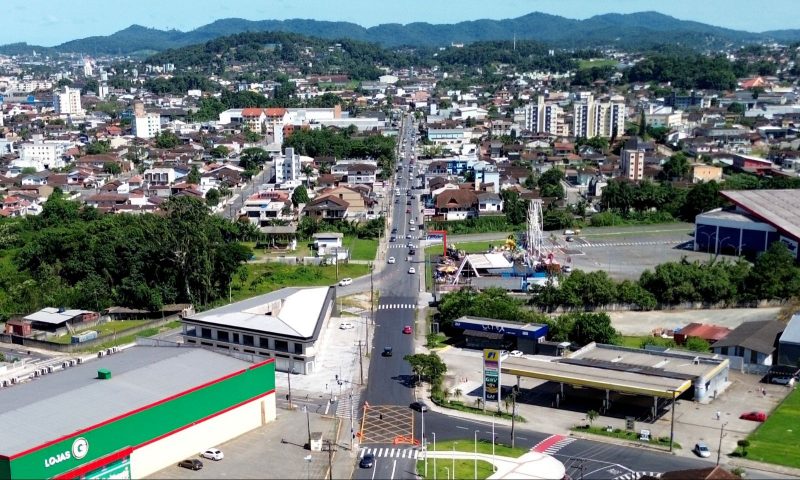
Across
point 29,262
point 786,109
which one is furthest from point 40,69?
point 29,262

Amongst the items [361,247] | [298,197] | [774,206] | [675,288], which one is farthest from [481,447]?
[298,197]

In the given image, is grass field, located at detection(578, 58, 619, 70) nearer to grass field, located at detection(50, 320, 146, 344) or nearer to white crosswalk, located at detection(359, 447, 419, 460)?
grass field, located at detection(50, 320, 146, 344)

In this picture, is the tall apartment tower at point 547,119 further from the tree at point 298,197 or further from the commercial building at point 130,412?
the commercial building at point 130,412

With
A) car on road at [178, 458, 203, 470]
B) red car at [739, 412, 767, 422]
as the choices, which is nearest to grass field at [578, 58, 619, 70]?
red car at [739, 412, 767, 422]

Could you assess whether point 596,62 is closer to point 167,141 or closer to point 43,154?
point 167,141

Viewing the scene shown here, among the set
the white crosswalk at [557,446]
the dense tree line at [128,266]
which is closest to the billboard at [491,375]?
the white crosswalk at [557,446]

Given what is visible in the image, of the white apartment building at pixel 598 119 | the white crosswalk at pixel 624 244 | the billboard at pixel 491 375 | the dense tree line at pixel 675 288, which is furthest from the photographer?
the white apartment building at pixel 598 119

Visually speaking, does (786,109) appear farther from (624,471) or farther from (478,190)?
(624,471)
